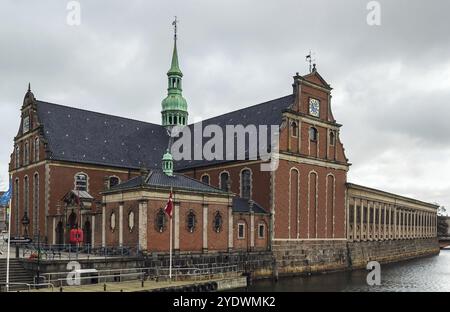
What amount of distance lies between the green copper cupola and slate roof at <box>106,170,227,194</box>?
93.8 feet

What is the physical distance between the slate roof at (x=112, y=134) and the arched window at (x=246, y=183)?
155 inches

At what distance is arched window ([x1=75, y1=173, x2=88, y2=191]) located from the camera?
59.5 metres

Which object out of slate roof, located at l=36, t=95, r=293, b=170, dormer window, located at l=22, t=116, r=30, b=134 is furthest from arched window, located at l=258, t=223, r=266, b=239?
dormer window, located at l=22, t=116, r=30, b=134

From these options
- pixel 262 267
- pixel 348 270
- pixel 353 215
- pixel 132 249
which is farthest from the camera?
pixel 353 215

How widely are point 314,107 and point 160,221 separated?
85.5 feet

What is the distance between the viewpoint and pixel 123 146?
66.5 m

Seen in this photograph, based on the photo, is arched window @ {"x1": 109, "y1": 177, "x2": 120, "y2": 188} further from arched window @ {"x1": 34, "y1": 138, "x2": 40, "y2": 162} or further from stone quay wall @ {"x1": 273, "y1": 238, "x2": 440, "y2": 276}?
stone quay wall @ {"x1": 273, "y1": 238, "x2": 440, "y2": 276}

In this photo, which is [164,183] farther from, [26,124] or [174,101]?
[174,101]

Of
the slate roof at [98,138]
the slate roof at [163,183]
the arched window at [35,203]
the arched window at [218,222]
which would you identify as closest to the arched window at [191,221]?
the slate roof at [163,183]

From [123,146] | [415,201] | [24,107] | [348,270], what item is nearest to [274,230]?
[348,270]

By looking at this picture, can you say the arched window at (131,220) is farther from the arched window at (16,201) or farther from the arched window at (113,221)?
the arched window at (16,201)

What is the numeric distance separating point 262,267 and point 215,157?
639 inches

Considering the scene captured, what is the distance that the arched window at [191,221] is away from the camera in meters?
47.8
